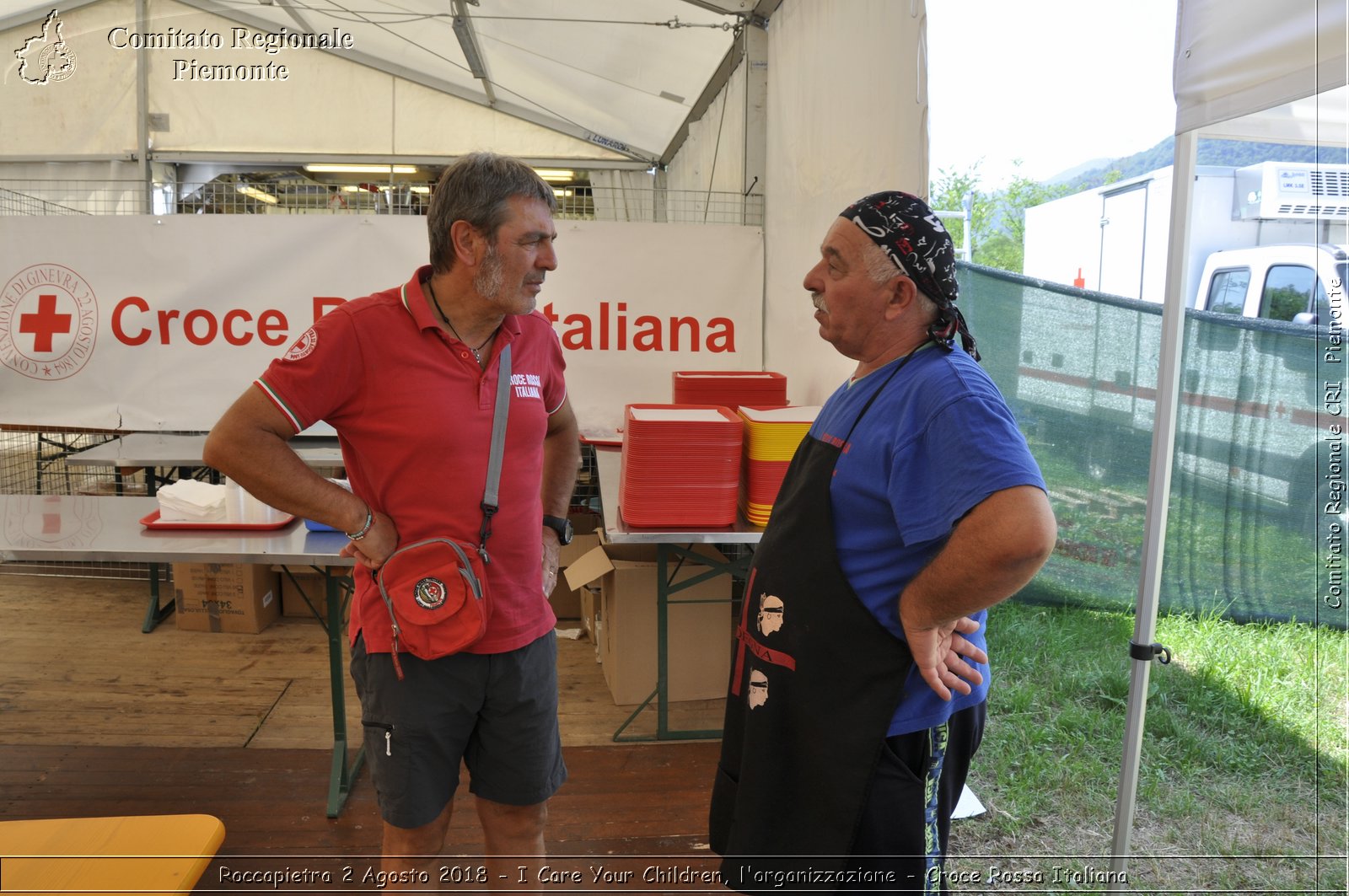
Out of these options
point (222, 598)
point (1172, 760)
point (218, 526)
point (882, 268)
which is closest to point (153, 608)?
point (222, 598)

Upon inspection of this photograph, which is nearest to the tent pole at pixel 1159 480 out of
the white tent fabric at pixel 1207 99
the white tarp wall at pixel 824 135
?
the white tent fabric at pixel 1207 99

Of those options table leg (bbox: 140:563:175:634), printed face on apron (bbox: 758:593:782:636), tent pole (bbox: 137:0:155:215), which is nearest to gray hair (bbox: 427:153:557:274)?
printed face on apron (bbox: 758:593:782:636)

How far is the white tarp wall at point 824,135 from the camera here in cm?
287

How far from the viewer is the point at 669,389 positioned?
514 cm

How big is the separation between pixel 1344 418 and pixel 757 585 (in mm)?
2003

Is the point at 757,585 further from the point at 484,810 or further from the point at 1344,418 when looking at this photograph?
the point at 1344,418

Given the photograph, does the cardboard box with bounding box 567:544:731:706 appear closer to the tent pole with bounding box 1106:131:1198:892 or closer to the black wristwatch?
the black wristwatch

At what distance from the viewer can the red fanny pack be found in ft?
5.93

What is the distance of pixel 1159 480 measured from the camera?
82.4 inches

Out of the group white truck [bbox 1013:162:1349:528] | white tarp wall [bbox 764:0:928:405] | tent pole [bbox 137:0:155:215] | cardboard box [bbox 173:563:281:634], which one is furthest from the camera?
tent pole [bbox 137:0:155:215]

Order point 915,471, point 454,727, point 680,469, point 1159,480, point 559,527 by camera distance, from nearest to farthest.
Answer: point 915,471 → point 454,727 → point 1159,480 → point 559,527 → point 680,469

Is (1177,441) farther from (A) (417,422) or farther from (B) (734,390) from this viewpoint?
(A) (417,422)

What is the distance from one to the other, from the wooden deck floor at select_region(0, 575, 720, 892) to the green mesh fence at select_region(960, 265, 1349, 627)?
2200 mm

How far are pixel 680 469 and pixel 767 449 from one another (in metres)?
0.33
